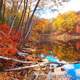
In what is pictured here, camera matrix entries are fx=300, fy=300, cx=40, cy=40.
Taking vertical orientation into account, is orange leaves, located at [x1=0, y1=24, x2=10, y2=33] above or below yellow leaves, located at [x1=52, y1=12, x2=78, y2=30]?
below

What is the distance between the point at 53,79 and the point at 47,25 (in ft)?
1.84

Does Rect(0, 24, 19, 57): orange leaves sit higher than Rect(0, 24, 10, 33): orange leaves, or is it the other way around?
Rect(0, 24, 10, 33): orange leaves

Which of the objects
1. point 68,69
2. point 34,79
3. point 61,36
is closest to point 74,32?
point 61,36

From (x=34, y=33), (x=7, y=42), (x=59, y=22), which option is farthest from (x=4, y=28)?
(x=59, y=22)

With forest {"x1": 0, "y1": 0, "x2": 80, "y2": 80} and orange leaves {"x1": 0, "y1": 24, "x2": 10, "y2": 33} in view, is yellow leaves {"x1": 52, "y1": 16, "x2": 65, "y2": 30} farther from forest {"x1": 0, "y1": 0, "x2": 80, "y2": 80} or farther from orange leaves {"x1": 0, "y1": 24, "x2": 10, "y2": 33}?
orange leaves {"x1": 0, "y1": 24, "x2": 10, "y2": 33}

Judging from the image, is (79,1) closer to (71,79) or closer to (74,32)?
(74,32)

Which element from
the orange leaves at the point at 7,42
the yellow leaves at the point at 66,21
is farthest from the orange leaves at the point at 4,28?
the yellow leaves at the point at 66,21

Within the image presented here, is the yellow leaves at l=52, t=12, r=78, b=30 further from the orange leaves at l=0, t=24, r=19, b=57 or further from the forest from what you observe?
the orange leaves at l=0, t=24, r=19, b=57

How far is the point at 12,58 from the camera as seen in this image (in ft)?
10.0

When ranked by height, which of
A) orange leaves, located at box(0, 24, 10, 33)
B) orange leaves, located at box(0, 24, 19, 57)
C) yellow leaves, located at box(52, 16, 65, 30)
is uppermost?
yellow leaves, located at box(52, 16, 65, 30)

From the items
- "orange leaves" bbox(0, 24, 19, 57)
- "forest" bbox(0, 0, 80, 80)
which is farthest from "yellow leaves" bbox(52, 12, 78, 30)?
"orange leaves" bbox(0, 24, 19, 57)

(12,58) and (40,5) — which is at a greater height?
(40,5)

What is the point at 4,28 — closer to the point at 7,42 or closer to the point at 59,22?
the point at 7,42

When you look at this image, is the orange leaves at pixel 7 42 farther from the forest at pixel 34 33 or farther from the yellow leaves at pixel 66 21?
the yellow leaves at pixel 66 21
